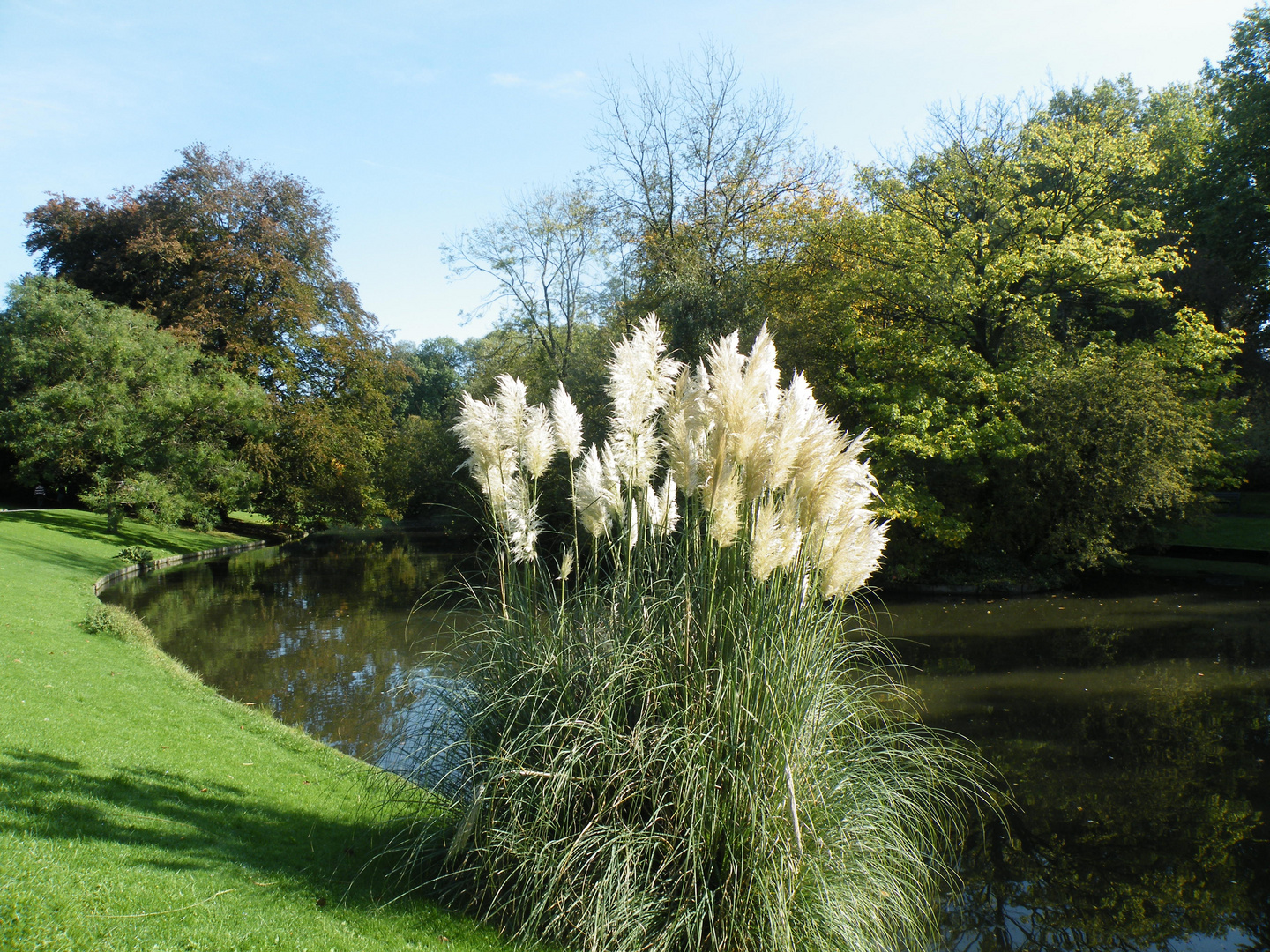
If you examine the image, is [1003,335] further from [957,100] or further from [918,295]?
[957,100]

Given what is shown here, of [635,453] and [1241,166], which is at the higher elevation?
[1241,166]

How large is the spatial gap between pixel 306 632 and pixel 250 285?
19160 millimetres

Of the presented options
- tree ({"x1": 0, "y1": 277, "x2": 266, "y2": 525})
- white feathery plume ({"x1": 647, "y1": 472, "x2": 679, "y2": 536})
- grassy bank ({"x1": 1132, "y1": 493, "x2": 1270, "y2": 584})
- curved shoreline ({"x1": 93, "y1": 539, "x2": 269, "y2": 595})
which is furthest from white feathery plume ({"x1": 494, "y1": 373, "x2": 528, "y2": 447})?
grassy bank ({"x1": 1132, "y1": 493, "x2": 1270, "y2": 584})

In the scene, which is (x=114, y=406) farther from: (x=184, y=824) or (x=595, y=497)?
(x=595, y=497)

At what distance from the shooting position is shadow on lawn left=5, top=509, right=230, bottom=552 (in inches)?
926

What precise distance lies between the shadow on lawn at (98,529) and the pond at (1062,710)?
3767 millimetres

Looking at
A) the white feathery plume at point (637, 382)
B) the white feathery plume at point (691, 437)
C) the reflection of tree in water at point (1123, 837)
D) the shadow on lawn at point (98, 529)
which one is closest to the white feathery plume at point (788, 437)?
the white feathery plume at point (691, 437)

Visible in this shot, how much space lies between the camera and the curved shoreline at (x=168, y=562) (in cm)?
1867

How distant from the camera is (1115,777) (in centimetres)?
758

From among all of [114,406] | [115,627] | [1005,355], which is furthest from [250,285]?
[1005,355]

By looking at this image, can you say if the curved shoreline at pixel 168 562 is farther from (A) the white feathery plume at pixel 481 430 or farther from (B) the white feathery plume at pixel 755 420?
(B) the white feathery plume at pixel 755 420

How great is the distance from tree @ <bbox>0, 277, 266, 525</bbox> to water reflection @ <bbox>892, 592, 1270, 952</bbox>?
69.7 feet

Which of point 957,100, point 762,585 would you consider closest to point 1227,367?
point 957,100

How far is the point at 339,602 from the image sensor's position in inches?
745
